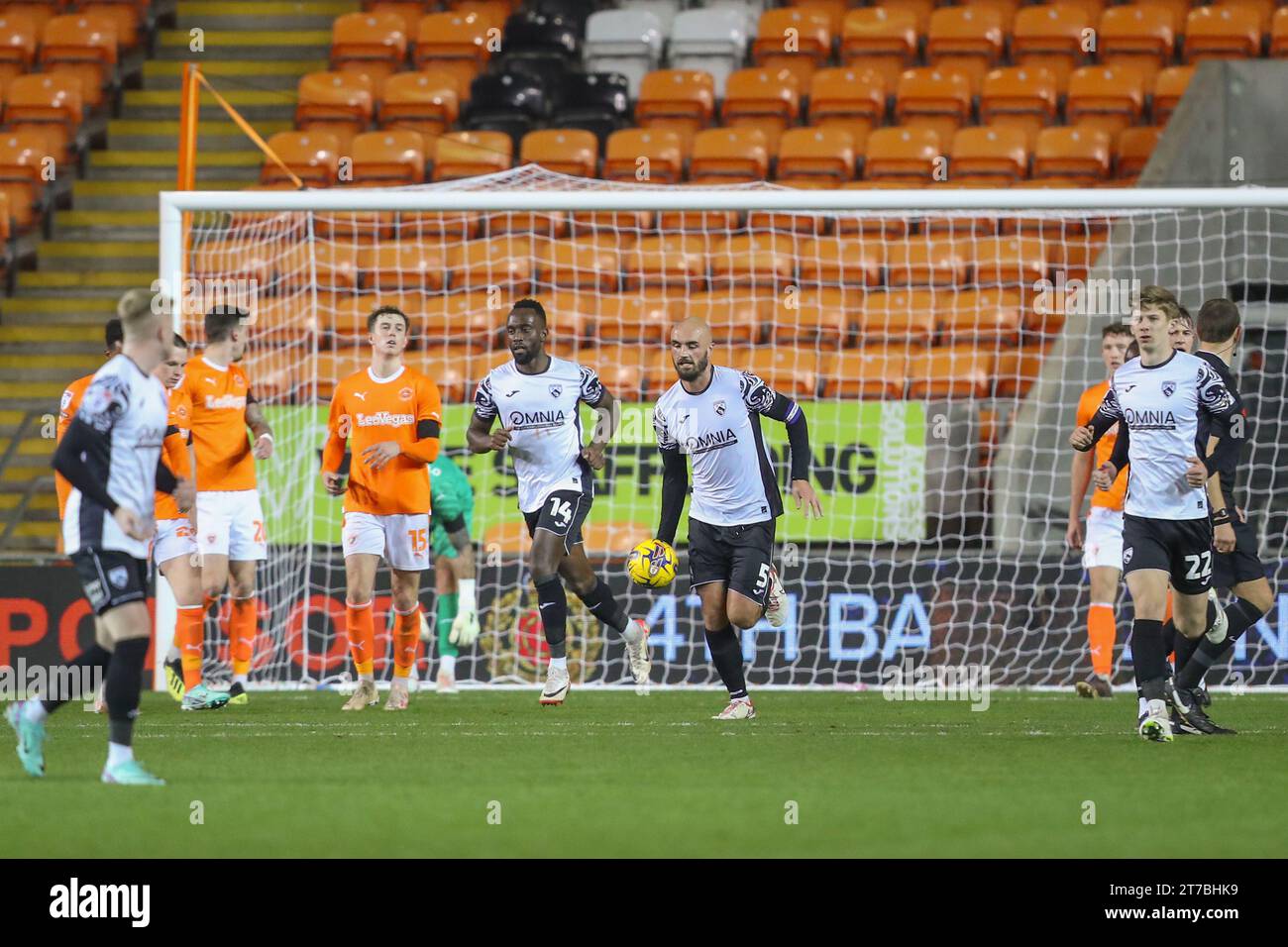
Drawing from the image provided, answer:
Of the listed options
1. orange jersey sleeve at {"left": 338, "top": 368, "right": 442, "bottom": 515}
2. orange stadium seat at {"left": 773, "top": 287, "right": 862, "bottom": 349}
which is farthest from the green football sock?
orange stadium seat at {"left": 773, "top": 287, "right": 862, "bottom": 349}

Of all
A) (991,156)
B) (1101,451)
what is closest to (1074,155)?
(991,156)

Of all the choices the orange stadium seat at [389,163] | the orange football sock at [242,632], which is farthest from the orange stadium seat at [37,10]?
the orange football sock at [242,632]

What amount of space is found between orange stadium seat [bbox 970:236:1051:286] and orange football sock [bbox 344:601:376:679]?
6.43 m

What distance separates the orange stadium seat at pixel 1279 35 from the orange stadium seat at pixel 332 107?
8782mm

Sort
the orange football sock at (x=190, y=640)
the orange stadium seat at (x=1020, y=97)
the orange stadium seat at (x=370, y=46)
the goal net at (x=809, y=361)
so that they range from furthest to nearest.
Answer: the orange stadium seat at (x=370, y=46) → the orange stadium seat at (x=1020, y=97) → the goal net at (x=809, y=361) → the orange football sock at (x=190, y=640)

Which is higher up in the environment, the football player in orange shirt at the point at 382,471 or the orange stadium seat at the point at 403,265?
the orange stadium seat at the point at 403,265

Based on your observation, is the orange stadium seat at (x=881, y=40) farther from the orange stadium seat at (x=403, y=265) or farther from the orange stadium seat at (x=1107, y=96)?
the orange stadium seat at (x=403, y=265)

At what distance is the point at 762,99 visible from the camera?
17734 mm

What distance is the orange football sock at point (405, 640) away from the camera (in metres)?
10.8

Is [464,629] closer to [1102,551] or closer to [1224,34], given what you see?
[1102,551]

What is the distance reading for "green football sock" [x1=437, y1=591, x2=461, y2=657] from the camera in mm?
12547

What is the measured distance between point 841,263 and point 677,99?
350cm

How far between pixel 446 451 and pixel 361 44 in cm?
734

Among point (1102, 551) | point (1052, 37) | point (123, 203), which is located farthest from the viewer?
point (123, 203)
